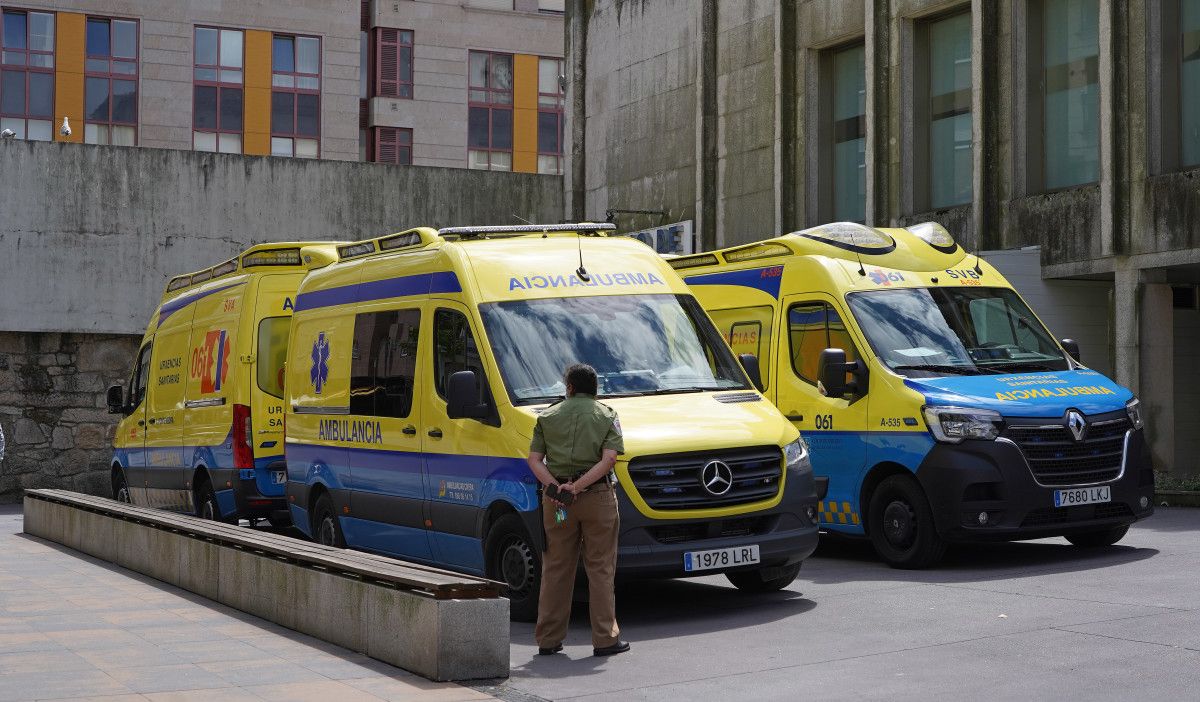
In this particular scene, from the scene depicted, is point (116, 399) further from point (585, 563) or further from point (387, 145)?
point (387, 145)

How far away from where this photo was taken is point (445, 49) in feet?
221

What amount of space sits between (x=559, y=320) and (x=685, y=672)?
3.20m

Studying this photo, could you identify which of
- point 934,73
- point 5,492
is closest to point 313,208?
point 5,492

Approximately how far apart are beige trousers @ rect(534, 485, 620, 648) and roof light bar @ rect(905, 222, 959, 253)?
5451 mm

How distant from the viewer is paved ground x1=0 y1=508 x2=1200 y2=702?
A: 7699 millimetres

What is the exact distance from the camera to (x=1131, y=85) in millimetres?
19281

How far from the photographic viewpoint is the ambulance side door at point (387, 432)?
11695mm

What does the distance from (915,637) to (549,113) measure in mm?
61367

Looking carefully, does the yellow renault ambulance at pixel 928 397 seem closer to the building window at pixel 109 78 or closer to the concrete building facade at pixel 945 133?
the concrete building facade at pixel 945 133

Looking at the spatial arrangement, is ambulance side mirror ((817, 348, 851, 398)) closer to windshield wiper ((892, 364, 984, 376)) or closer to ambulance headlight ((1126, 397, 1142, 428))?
windshield wiper ((892, 364, 984, 376))

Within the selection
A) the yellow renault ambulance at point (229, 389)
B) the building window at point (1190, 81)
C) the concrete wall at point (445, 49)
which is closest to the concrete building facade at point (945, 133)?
the building window at point (1190, 81)

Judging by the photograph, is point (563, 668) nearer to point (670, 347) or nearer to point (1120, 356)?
point (670, 347)

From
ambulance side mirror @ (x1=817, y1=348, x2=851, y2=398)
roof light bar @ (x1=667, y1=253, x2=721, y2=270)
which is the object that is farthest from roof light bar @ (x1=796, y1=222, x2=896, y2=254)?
roof light bar @ (x1=667, y1=253, x2=721, y2=270)

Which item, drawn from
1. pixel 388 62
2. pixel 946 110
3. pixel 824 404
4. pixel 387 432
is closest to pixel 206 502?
pixel 387 432
